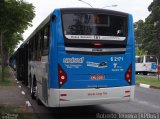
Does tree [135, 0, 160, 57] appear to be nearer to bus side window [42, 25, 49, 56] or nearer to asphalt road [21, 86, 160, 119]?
asphalt road [21, 86, 160, 119]

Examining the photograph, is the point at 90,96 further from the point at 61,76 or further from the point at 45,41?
the point at 45,41

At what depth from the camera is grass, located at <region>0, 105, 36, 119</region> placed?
1164 centimetres

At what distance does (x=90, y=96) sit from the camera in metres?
11.5

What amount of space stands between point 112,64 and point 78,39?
120 cm

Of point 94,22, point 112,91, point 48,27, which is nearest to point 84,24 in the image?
point 94,22

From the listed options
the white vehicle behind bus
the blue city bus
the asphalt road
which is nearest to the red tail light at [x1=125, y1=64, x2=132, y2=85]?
the blue city bus

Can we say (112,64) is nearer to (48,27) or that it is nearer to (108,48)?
(108,48)

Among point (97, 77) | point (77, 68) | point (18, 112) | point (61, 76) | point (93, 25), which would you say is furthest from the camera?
point (18, 112)

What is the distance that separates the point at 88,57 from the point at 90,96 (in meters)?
1.06

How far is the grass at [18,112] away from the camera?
11641 millimetres

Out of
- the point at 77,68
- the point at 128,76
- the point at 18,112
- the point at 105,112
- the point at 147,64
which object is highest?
the point at 77,68

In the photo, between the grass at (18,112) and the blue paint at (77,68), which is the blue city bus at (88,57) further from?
the grass at (18,112)

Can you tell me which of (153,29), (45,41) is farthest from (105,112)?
(153,29)

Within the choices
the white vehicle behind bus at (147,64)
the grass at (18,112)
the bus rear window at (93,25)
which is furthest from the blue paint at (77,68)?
the white vehicle behind bus at (147,64)
